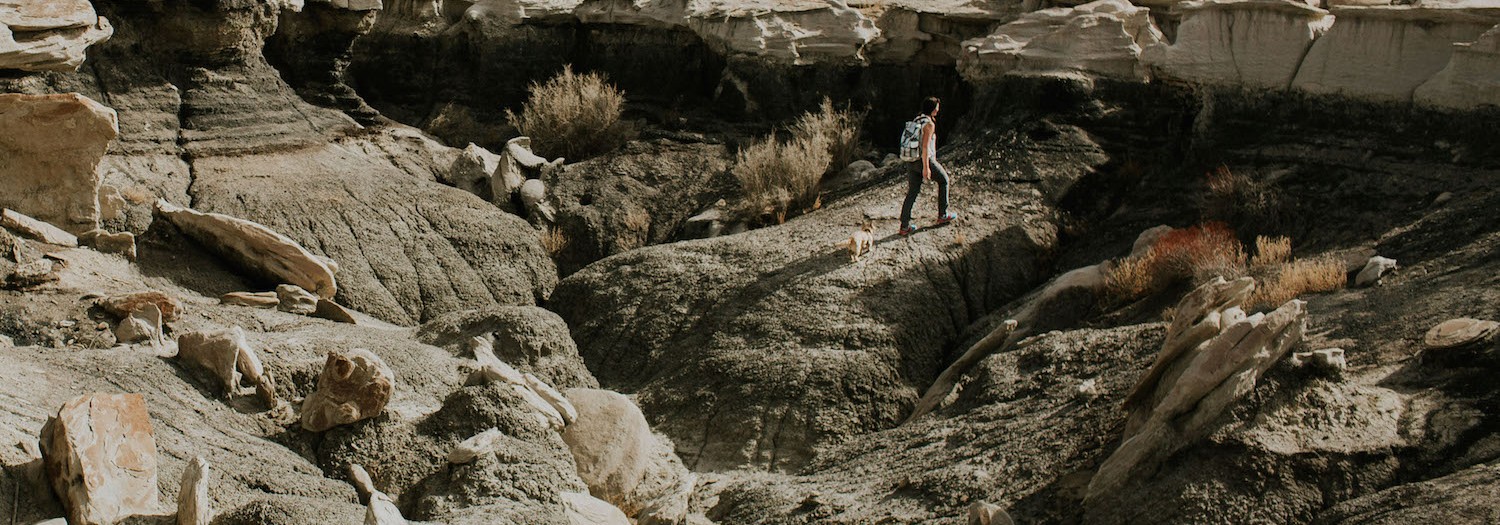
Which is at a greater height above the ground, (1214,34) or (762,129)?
(1214,34)

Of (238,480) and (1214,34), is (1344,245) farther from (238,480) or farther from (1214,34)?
(238,480)

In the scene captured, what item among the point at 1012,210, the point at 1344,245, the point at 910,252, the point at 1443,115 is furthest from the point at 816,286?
the point at 1443,115

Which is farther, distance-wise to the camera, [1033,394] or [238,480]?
[1033,394]

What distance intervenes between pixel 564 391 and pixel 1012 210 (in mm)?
5207

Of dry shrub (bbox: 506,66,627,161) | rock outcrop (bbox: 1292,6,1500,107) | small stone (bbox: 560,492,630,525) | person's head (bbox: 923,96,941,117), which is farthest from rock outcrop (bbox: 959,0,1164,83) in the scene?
small stone (bbox: 560,492,630,525)

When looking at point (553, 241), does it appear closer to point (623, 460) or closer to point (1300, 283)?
point (623, 460)

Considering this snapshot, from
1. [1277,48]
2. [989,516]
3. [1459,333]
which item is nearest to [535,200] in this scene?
[1277,48]

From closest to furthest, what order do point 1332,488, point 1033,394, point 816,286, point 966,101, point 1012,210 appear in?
point 1332,488 → point 1033,394 → point 816,286 → point 1012,210 → point 966,101

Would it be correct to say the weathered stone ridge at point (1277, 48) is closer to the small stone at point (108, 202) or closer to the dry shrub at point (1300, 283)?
the dry shrub at point (1300, 283)

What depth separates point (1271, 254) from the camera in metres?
16.7

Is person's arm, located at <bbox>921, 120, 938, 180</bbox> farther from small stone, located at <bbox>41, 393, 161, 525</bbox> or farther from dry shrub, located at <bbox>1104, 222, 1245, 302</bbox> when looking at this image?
small stone, located at <bbox>41, 393, 161, 525</bbox>

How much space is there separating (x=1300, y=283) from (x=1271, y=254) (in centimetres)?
106

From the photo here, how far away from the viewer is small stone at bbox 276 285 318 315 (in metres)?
17.4

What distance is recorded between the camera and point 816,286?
17.9 meters
